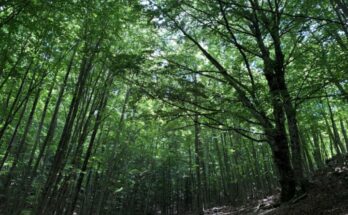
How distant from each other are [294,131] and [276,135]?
1.52 ft

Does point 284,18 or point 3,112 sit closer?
point 284,18

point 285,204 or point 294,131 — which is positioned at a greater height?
point 294,131

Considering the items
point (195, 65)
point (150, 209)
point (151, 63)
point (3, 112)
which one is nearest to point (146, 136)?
point (195, 65)

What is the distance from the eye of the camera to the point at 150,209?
31.6 meters

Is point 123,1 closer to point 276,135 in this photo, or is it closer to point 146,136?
point 276,135

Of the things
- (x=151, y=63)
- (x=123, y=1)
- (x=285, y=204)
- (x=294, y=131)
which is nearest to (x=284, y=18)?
(x=294, y=131)

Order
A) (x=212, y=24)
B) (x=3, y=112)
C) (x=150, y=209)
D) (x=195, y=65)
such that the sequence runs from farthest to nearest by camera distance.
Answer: (x=150, y=209), (x=195, y=65), (x=3, y=112), (x=212, y=24)

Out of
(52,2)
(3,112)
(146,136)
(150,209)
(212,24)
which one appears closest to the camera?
(52,2)

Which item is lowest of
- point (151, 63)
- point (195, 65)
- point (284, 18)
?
point (151, 63)

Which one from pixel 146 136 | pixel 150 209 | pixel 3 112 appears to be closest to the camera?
pixel 3 112

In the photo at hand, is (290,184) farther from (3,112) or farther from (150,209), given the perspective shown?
(150,209)

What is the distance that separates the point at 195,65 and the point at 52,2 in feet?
23.5

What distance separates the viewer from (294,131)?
20.9 feet

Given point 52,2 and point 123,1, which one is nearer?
point 52,2
